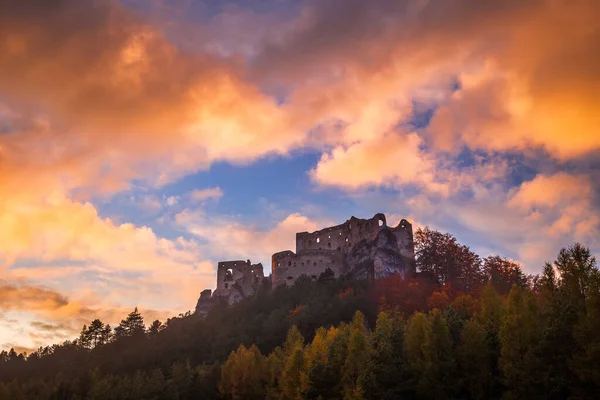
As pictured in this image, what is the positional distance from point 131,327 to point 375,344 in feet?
213

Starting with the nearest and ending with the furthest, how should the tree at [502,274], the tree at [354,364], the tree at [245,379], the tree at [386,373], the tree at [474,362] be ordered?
1. the tree at [474,362]
2. the tree at [386,373]
3. the tree at [354,364]
4. the tree at [245,379]
5. the tree at [502,274]

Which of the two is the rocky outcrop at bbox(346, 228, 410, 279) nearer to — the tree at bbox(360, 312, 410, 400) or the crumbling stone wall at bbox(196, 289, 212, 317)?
the crumbling stone wall at bbox(196, 289, 212, 317)

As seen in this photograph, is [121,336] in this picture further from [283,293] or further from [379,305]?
[379,305]

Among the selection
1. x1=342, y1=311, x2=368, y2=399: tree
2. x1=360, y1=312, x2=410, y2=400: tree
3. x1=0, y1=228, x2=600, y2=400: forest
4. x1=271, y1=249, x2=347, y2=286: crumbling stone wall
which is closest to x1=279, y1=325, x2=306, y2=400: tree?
x1=0, y1=228, x2=600, y2=400: forest

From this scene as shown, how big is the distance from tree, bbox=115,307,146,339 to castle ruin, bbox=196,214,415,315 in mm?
17987

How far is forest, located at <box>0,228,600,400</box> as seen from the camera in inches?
1694

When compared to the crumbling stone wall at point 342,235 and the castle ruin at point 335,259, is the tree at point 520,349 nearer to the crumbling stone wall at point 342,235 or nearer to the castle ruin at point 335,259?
the castle ruin at point 335,259

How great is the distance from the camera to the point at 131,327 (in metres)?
104

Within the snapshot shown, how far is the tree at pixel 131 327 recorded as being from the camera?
4035 inches

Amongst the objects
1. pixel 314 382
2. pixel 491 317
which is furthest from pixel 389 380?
pixel 491 317

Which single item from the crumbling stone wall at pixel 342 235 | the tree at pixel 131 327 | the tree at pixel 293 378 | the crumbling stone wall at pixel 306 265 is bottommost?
the tree at pixel 293 378

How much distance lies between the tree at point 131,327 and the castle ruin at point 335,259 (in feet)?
59.0

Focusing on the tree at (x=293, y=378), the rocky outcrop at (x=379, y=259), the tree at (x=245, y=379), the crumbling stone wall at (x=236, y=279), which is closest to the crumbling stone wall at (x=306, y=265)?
the rocky outcrop at (x=379, y=259)

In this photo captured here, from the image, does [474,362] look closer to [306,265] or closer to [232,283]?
[306,265]
